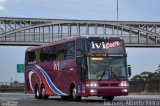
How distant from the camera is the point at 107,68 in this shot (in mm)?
27094

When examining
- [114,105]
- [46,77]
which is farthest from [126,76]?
[46,77]

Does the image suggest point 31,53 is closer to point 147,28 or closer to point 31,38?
point 31,38

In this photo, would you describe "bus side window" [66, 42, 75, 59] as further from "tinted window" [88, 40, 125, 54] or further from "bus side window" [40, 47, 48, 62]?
"bus side window" [40, 47, 48, 62]

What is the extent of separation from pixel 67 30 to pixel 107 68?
196 ft

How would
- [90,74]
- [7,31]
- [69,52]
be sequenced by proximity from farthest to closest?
[7,31] < [69,52] < [90,74]

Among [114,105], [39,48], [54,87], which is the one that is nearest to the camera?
[114,105]

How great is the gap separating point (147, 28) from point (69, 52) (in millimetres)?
62371

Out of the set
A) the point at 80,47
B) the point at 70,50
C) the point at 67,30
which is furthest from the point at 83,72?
A: the point at 67,30

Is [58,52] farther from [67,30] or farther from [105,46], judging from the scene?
[67,30]

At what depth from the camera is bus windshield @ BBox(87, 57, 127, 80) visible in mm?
27000

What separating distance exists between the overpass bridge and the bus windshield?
54166 millimetres

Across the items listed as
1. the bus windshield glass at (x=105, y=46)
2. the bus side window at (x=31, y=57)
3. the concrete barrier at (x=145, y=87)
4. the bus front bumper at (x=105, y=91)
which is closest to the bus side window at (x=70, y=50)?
the bus windshield glass at (x=105, y=46)

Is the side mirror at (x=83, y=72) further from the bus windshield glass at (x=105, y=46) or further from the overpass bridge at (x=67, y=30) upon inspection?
the overpass bridge at (x=67, y=30)

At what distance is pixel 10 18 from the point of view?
3206 inches
